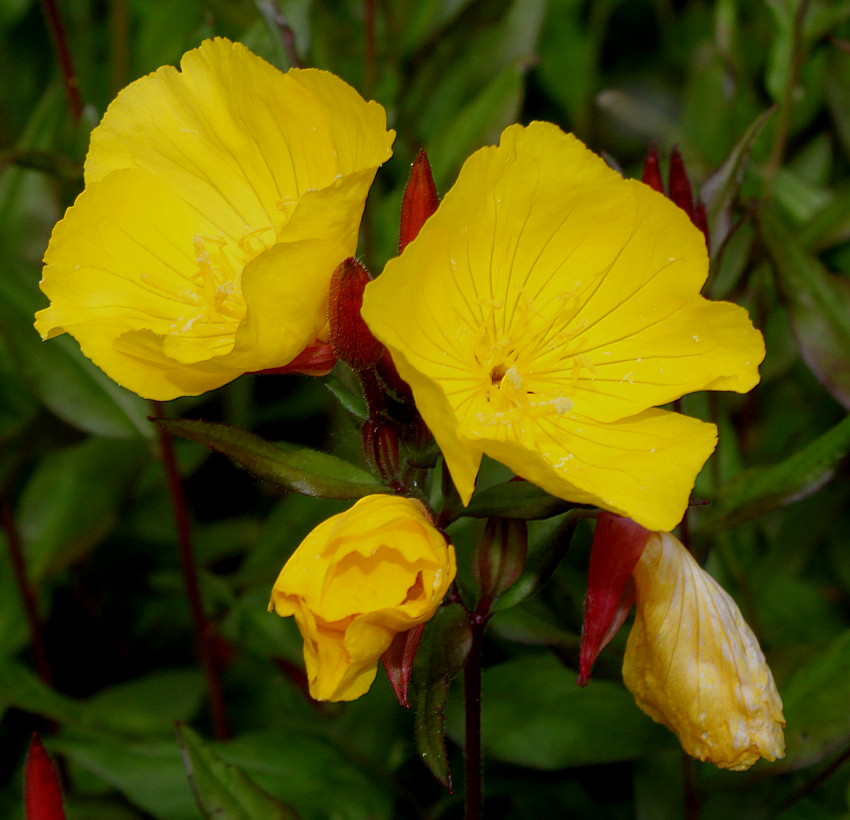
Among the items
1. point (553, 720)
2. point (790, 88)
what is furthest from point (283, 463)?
point (790, 88)

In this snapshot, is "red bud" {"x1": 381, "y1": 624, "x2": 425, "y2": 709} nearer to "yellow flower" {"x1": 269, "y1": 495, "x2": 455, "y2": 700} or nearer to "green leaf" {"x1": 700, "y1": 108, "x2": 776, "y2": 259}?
"yellow flower" {"x1": 269, "y1": 495, "x2": 455, "y2": 700}

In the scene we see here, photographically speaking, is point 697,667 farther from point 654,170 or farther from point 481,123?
point 481,123

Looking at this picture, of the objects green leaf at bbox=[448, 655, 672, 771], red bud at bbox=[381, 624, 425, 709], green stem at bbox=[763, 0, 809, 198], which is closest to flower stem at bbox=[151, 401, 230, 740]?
green leaf at bbox=[448, 655, 672, 771]

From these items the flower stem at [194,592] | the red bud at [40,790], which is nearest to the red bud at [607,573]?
the red bud at [40,790]

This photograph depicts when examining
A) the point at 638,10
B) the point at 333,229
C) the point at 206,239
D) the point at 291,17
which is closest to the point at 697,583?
the point at 333,229

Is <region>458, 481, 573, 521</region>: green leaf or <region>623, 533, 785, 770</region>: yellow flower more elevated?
<region>458, 481, 573, 521</region>: green leaf

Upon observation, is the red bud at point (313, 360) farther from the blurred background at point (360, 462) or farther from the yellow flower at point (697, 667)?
the yellow flower at point (697, 667)
